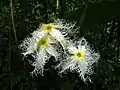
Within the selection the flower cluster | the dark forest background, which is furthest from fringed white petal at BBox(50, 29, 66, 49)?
the dark forest background

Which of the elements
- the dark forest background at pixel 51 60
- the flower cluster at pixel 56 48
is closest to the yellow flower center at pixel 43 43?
the flower cluster at pixel 56 48

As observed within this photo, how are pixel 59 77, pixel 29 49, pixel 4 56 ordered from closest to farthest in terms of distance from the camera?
1. pixel 29 49
2. pixel 59 77
3. pixel 4 56

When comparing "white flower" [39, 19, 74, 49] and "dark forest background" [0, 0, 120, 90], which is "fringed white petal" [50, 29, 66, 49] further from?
"dark forest background" [0, 0, 120, 90]

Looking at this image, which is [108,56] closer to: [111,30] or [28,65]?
[111,30]

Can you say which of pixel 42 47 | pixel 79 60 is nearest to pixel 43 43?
pixel 42 47

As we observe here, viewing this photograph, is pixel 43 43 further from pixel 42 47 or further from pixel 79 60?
pixel 79 60

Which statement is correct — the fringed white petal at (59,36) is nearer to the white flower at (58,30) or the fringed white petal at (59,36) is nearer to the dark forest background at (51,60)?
the white flower at (58,30)

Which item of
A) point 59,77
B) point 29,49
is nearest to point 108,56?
point 59,77
